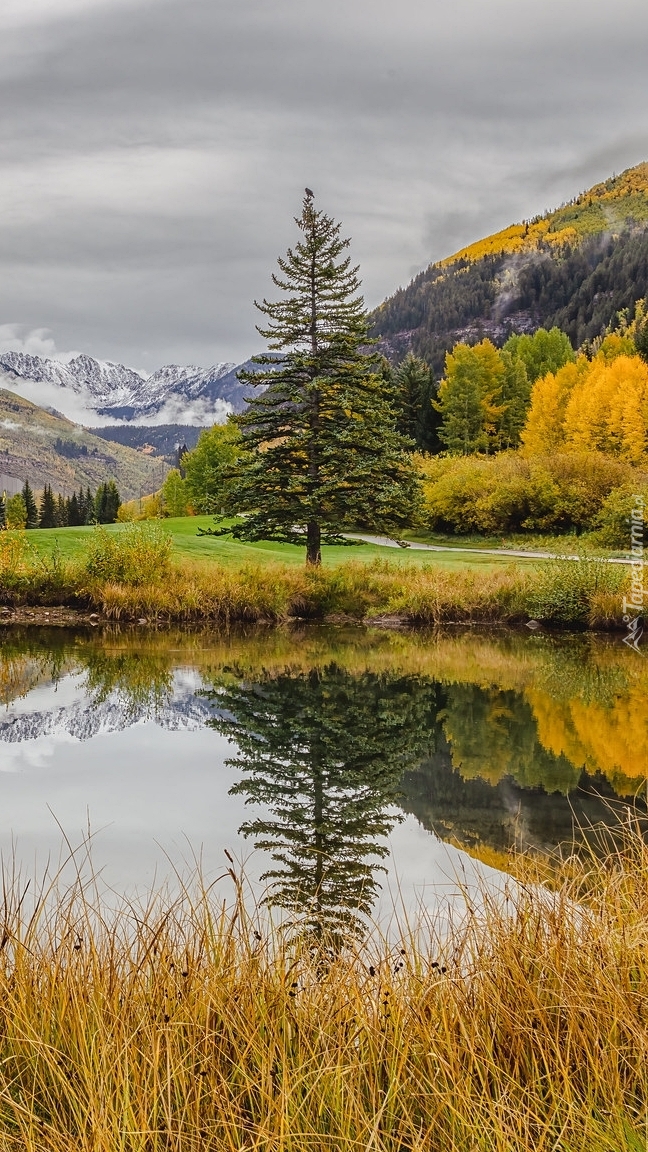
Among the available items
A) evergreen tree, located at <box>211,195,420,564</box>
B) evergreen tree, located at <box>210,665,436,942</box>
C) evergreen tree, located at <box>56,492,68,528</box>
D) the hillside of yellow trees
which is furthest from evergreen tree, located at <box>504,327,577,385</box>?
evergreen tree, located at <box>210,665,436,942</box>

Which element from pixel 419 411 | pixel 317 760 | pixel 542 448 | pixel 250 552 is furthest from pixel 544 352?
pixel 317 760

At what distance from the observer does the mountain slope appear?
453 ft

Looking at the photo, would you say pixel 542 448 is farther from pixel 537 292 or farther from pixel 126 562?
pixel 537 292

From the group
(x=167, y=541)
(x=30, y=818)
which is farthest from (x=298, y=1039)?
(x=167, y=541)

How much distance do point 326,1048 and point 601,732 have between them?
9.01m

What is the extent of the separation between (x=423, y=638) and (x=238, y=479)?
7.54 meters

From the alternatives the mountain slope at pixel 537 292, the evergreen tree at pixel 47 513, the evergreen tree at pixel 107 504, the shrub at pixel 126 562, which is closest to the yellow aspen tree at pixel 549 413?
the shrub at pixel 126 562

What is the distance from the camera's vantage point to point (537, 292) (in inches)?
6560

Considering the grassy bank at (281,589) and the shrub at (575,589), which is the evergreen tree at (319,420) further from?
the shrub at (575,589)

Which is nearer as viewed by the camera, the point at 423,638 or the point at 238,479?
the point at 423,638

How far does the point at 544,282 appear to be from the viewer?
6516 inches

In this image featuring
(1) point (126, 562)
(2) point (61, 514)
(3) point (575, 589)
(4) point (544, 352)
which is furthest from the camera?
(2) point (61, 514)

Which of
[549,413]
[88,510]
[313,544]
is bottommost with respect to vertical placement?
[313,544]

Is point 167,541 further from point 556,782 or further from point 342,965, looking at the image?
point 342,965
